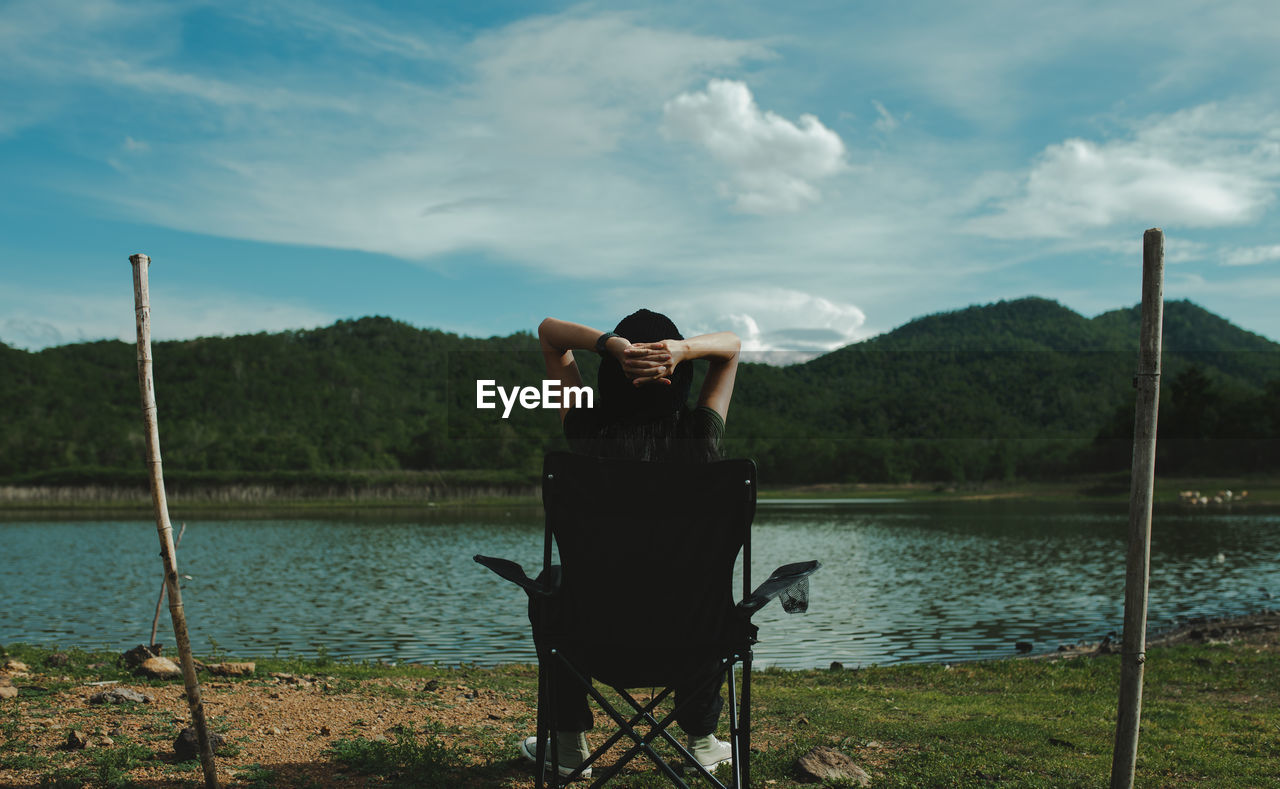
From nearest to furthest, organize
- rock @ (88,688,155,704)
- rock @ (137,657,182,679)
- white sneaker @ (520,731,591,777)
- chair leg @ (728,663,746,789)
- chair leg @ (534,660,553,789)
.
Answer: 1. chair leg @ (728,663,746,789)
2. chair leg @ (534,660,553,789)
3. white sneaker @ (520,731,591,777)
4. rock @ (88,688,155,704)
5. rock @ (137,657,182,679)

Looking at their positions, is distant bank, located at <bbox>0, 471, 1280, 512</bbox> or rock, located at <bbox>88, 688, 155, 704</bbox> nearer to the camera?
rock, located at <bbox>88, 688, 155, 704</bbox>

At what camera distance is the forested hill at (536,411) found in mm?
80625

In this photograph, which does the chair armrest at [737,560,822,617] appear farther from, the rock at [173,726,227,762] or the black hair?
the rock at [173,726,227,762]

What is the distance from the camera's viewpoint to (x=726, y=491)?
2752 mm

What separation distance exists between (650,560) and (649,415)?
0.55 m

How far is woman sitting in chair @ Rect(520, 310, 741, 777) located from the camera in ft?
9.98

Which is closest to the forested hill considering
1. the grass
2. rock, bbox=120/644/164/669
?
the grass

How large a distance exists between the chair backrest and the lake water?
7069 millimetres

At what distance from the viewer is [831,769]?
3.55m

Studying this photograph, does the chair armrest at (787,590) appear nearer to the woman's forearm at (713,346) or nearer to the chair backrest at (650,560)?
the chair backrest at (650,560)

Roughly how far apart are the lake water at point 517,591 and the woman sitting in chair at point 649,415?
6.74 m

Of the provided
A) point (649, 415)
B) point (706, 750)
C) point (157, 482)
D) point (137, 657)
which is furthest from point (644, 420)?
point (137, 657)

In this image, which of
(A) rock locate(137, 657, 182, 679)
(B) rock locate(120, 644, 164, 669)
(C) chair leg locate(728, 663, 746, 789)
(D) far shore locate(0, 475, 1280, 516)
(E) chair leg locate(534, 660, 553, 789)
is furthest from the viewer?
(D) far shore locate(0, 475, 1280, 516)

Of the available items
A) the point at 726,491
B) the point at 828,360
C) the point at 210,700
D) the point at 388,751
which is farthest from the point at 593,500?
the point at 828,360
